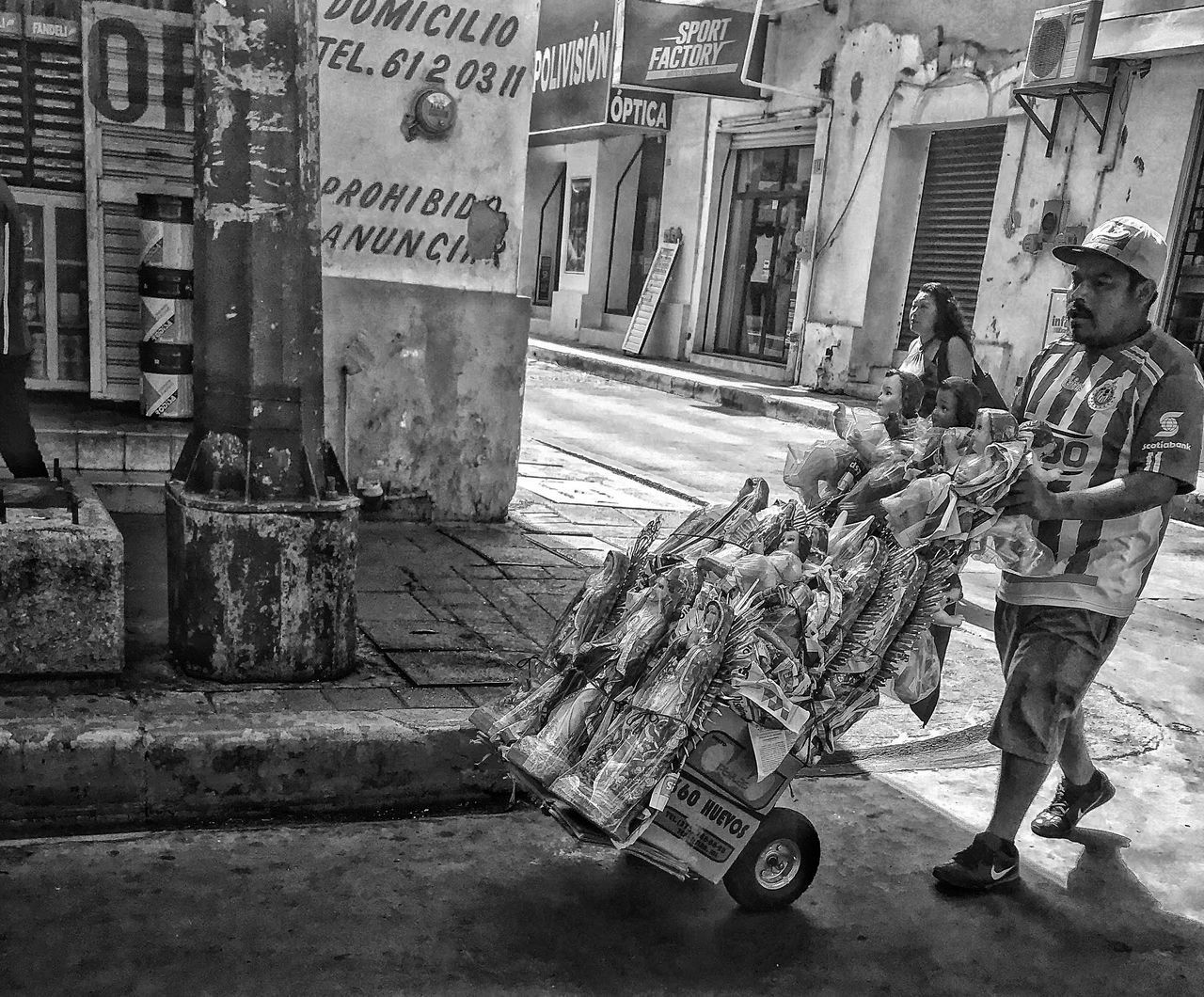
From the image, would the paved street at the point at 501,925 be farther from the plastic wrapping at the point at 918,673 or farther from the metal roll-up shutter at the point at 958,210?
the metal roll-up shutter at the point at 958,210

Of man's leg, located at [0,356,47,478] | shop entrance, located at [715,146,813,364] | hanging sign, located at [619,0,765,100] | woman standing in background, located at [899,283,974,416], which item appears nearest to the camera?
Result: man's leg, located at [0,356,47,478]

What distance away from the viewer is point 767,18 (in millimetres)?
16344

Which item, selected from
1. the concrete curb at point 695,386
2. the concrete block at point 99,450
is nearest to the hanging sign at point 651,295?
the concrete curb at point 695,386

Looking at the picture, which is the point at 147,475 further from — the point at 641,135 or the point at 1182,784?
the point at 641,135

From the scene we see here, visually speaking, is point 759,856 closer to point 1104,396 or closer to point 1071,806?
point 1071,806

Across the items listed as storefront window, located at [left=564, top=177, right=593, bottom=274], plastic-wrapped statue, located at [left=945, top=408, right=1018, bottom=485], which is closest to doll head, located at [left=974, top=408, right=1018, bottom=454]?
plastic-wrapped statue, located at [left=945, top=408, right=1018, bottom=485]

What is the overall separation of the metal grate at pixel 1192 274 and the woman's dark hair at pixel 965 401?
904cm

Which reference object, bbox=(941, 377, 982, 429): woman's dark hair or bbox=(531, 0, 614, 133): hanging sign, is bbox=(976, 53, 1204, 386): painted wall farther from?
bbox=(941, 377, 982, 429): woman's dark hair

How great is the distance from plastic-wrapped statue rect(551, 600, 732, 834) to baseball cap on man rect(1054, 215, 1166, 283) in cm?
137

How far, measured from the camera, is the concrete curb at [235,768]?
10.4 feet

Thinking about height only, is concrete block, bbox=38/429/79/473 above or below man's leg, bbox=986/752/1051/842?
above

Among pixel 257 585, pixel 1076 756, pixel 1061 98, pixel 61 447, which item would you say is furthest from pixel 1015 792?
pixel 1061 98

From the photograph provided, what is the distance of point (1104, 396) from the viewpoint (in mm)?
3125

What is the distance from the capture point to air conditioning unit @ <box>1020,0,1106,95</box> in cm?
1103
